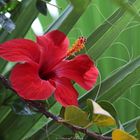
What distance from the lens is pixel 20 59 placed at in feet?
0.85

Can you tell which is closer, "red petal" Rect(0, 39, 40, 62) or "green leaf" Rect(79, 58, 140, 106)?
"red petal" Rect(0, 39, 40, 62)

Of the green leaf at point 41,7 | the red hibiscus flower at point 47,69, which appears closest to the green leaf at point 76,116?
the red hibiscus flower at point 47,69

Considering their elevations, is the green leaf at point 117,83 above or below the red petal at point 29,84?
below

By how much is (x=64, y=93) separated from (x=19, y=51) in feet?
0.17

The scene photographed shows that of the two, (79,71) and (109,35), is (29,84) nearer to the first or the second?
(79,71)

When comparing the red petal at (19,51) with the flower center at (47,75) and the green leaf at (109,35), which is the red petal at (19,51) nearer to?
the flower center at (47,75)

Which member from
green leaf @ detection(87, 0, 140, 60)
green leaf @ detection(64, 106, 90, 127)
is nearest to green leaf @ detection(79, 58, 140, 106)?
green leaf @ detection(87, 0, 140, 60)

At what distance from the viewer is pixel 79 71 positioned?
0.28 metres

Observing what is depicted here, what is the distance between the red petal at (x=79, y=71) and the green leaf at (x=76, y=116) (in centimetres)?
5

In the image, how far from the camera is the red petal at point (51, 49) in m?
0.29

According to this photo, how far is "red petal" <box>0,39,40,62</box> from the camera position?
257 millimetres

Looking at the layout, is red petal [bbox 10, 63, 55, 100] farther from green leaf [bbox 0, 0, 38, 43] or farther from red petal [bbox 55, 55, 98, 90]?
green leaf [bbox 0, 0, 38, 43]

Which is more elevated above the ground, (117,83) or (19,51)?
(19,51)

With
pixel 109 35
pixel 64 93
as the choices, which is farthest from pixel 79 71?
pixel 109 35
